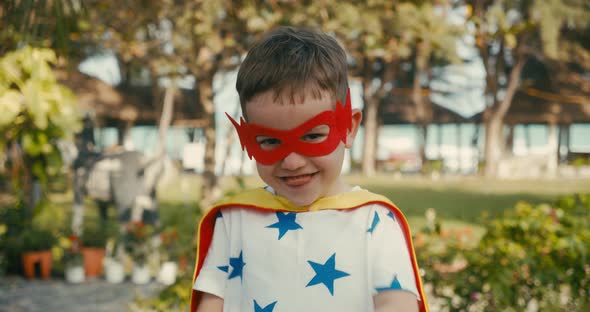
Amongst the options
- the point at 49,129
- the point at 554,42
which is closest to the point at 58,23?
the point at 49,129

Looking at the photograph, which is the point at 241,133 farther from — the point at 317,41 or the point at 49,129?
the point at 49,129

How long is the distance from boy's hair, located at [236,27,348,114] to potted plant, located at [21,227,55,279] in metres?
5.60

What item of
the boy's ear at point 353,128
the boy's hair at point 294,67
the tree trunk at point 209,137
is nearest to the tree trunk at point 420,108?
the tree trunk at point 209,137

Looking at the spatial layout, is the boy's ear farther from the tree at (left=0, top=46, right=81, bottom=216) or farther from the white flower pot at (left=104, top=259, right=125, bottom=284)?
the white flower pot at (left=104, top=259, right=125, bottom=284)

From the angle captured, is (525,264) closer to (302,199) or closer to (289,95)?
(302,199)

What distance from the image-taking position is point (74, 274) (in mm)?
6098

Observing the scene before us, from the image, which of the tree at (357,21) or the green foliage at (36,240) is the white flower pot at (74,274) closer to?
the green foliage at (36,240)

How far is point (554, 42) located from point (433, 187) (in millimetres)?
5922

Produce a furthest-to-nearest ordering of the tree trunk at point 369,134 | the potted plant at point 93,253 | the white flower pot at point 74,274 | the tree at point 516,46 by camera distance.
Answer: the tree trunk at point 369,134, the tree at point 516,46, the potted plant at point 93,253, the white flower pot at point 74,274

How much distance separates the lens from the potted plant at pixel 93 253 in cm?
638

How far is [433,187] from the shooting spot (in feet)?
58.9

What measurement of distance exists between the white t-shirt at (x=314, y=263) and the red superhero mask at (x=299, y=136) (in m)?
0.19

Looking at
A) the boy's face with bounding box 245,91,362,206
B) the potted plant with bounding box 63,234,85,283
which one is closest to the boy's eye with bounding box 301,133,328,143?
the boy's face with bounding box 245,91,362,206

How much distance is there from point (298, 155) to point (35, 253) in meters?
5.73
